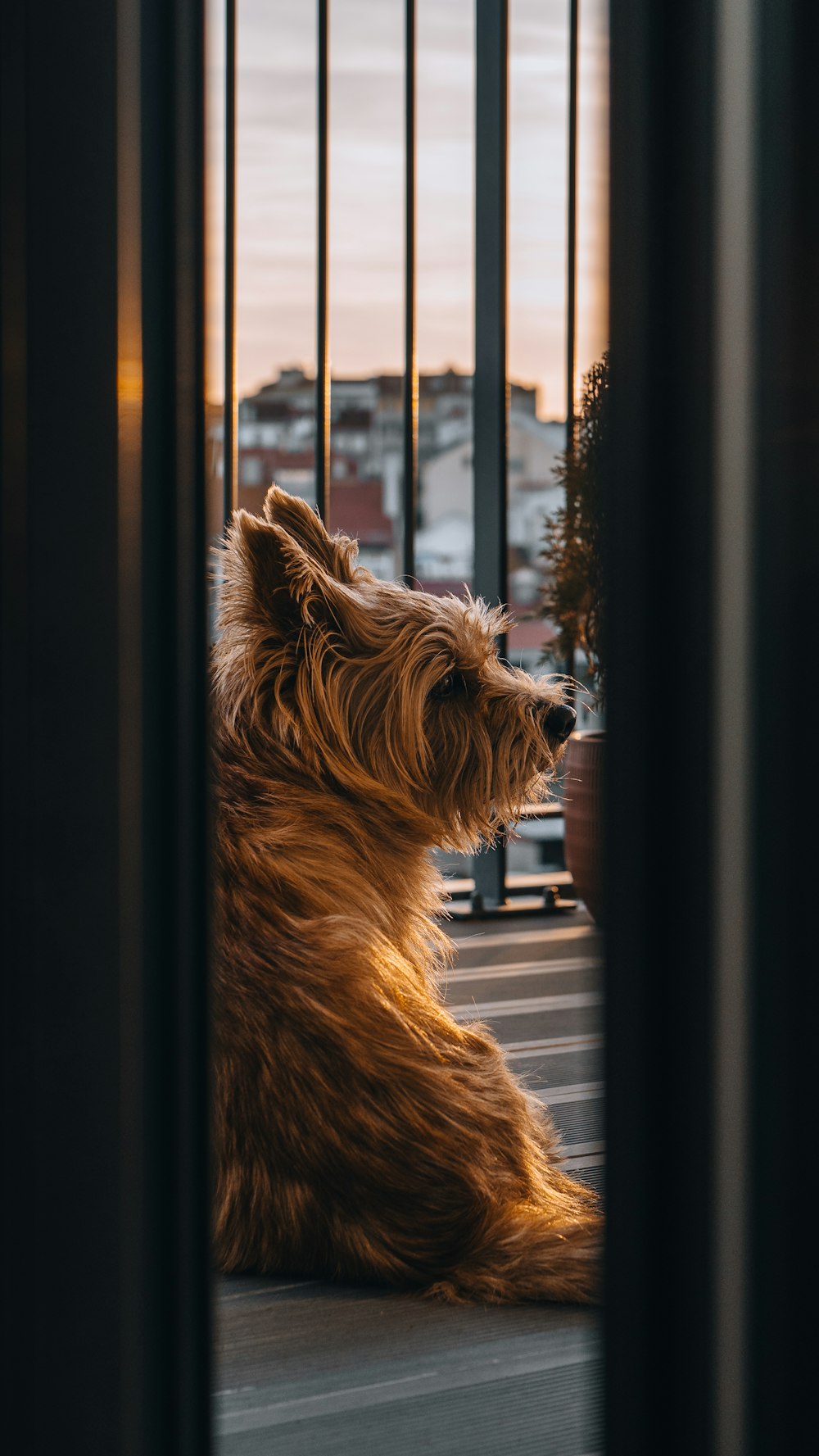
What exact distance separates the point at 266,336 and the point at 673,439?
3575 mm

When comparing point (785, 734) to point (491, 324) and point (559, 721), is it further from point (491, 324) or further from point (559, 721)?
point (491, 324)

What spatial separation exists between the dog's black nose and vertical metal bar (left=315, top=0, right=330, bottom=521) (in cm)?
180

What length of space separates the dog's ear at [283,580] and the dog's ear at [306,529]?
2.2 inches

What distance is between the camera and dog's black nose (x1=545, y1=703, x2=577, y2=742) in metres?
2.03

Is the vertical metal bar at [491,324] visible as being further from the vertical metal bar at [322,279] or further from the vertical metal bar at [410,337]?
the vertical metal bar at [322,279]

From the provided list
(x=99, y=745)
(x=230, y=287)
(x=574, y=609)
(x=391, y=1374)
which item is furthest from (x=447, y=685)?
(x=230, y=287)

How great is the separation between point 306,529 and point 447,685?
31cm

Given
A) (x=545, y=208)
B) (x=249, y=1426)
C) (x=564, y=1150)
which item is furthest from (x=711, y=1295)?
(x=545, y=208)

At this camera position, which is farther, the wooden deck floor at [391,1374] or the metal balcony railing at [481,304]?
the metal balcony railing at [481,304]

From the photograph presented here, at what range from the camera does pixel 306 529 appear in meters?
1.93

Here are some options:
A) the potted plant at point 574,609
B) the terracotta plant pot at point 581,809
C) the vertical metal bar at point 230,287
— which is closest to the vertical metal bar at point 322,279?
the vertical metal bar at point 230,287

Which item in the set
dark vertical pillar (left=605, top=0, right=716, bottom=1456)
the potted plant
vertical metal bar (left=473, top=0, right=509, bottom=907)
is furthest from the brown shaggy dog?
vertical metal bar (left=473, top=0, right=509, bottom=907)

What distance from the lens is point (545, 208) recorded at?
418cm

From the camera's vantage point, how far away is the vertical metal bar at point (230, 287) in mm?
3633
